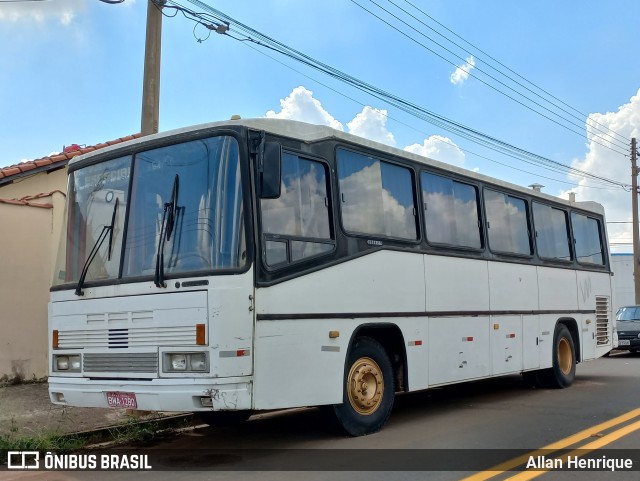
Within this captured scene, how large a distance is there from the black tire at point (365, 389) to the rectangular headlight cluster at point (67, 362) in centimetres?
276

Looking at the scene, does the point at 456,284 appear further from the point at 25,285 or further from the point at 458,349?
the point at 25,285

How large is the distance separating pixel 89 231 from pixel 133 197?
752 millimetres

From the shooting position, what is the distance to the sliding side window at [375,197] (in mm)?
7793

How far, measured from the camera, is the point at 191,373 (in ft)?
20.4

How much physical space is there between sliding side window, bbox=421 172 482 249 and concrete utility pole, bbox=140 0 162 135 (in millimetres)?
3893

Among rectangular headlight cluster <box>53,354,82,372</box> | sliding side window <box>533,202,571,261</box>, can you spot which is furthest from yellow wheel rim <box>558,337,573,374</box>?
rectangular headlight cluster <box>53,354,82,372</box>

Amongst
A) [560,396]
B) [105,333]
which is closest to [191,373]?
[105,333]

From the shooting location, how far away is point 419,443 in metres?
7.31

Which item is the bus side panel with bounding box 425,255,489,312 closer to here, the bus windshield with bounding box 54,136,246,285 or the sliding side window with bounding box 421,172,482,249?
the sliding side window with bounding box 421,172,482,249

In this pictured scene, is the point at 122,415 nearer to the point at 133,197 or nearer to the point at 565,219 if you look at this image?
the point at 133,197

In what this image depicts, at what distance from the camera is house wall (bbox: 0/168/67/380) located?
422 inches

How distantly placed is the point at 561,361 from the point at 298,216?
24.2ft

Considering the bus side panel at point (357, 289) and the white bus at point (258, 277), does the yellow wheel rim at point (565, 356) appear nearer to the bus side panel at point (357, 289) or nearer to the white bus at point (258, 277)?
the white bus at point (258, 277)

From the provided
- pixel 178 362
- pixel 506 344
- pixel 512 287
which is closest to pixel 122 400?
pixel 178 362
